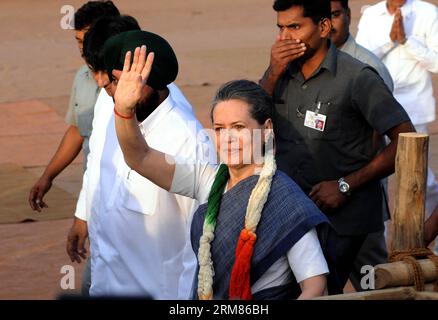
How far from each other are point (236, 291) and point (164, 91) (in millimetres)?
1411

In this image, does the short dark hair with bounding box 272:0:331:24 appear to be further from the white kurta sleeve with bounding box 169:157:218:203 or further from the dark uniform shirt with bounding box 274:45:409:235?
the white kurta sleeve with bounding box 169:157:218:203

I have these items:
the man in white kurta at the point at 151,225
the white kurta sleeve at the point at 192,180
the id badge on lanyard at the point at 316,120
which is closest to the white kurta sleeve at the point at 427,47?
the id badge on lanyard at the point at 316,120

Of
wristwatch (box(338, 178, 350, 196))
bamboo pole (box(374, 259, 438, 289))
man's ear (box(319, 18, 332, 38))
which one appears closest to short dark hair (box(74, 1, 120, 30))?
man's ear (box(319, 18, 332, 38))

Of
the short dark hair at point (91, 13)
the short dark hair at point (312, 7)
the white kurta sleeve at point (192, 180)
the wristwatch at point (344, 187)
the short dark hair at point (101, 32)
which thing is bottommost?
the wristwatch at point (344, 187)

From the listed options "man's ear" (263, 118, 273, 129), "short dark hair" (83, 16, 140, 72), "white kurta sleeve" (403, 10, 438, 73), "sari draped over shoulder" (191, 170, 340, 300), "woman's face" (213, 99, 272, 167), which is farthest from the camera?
"white kurta sleeve" (403, 10, 438, 73)

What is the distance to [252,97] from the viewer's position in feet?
15.8

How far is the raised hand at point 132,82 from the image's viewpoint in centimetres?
486

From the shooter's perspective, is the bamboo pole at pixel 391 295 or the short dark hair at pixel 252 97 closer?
the bamboo pole at pixel 391 295

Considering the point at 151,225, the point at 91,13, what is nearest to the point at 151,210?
the point at 151,225

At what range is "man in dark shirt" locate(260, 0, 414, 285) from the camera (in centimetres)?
606

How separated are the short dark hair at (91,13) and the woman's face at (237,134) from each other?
2.57 metres

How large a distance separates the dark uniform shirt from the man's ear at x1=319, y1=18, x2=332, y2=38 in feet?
0.27

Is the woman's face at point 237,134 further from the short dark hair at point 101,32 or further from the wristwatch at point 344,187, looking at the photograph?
the short dark hair at point 101,32

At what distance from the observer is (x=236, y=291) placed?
462 cm
